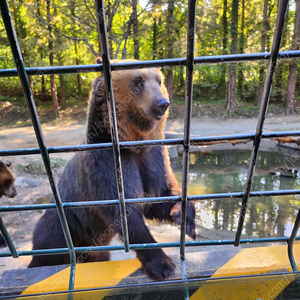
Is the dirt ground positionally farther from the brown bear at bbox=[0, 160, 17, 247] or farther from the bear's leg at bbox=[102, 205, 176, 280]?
the bear's leg at bbox=[102, 205, 176, 280]

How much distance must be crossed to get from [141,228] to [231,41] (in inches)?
542

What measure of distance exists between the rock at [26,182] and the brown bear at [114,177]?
15.8 feet

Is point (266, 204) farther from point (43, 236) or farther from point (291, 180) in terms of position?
point (43, 236)

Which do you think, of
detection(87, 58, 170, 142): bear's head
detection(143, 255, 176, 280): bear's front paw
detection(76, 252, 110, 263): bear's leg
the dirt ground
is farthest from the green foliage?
detection(143, 255, 176, 280): bear's front paw

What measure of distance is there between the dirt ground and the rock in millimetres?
148

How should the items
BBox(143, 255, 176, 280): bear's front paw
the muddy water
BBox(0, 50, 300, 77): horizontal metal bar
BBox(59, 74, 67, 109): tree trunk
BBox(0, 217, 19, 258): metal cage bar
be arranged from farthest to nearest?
1. BBox(59, 74, 67, 109): tree trunk
2. the muddy water
3. BBox(143, 255, 176, 280): bear's front paw
4. BBox(0, 217, 19, 258): metal cage bar
5. BBox(0, 50, 300, 77): horizontal metal bar

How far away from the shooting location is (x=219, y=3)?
46.2 feet

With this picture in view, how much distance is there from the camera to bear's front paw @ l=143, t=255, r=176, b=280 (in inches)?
66.8

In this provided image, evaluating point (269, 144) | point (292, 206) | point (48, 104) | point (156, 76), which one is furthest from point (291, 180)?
point (48, 104)

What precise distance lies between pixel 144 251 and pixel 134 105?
127cm

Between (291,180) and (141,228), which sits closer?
(141,228)

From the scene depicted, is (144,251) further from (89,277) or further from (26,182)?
(26,182)

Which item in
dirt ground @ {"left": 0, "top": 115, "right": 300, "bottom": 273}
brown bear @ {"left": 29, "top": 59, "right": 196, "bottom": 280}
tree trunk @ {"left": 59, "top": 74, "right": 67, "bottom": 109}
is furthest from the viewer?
tree trunk @ {"left": 59, "top": 74, "right": 67, "bottom": 109}

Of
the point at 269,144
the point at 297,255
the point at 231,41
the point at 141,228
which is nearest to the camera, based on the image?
the point at 297,255
